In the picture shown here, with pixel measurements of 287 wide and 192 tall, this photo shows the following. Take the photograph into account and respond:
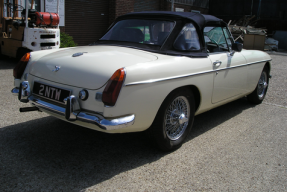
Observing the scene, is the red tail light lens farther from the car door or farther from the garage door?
the garage door

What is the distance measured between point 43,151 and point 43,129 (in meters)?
0.74

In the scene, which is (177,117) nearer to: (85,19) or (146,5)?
(85,19)

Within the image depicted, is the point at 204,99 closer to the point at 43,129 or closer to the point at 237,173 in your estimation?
the point at 237,173

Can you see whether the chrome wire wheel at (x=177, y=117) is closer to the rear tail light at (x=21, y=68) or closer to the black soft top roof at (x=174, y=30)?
the black soft top roof at (x=174, y=30)

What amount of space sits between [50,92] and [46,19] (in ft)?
22.0

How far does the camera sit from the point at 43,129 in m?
4.11

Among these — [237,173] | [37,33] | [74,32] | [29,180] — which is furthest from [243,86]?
[74,32]

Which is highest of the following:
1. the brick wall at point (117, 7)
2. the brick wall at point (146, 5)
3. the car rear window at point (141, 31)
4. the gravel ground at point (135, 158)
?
the brick wall at point (146, 5)

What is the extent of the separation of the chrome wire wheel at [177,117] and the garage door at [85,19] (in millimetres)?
10970

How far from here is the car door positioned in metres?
4.13

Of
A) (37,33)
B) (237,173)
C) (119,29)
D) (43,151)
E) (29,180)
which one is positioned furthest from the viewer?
(37,33)

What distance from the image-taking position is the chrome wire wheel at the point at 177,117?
3541mm

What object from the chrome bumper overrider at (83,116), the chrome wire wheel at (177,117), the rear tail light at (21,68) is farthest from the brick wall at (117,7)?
the chrome bumper overrider at (83,116)

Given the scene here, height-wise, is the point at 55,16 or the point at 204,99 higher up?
the point at 55,16
